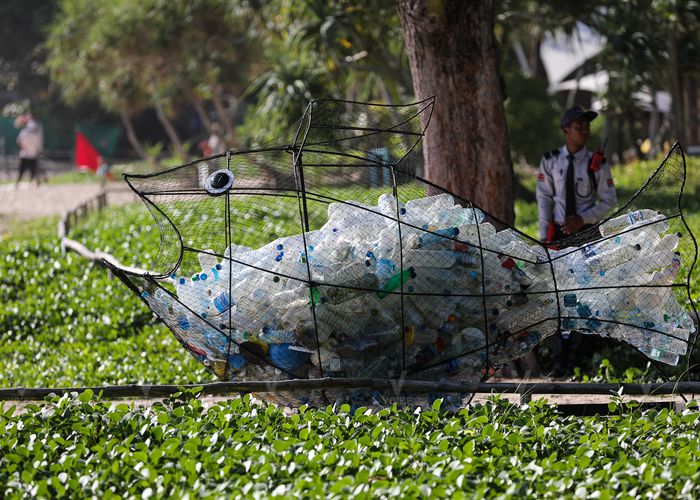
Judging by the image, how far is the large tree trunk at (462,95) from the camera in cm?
746

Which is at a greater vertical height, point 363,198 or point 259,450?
point 363,198

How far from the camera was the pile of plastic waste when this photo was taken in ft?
18.7

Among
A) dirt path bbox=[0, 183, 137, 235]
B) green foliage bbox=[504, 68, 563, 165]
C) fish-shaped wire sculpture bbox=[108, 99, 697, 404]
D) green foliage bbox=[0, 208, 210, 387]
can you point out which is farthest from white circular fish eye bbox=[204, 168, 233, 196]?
green foliage bbox=[504, 68, 563, 165]

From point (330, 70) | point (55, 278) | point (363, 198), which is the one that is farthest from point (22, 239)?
point (363, 198)

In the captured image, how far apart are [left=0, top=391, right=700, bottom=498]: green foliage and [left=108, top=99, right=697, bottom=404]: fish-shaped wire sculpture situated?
46 cm

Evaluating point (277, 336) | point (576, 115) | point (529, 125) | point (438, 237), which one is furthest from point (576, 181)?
point (529, 125)

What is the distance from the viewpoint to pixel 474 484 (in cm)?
419

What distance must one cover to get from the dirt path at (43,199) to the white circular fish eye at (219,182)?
39.3 ft

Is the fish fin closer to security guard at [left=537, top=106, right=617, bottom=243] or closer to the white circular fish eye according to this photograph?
the white circular fish eye

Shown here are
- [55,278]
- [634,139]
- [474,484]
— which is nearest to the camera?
[474,484]

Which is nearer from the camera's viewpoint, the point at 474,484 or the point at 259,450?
the point at 474,484

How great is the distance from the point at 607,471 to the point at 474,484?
0.54 metres

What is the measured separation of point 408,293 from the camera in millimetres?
5652

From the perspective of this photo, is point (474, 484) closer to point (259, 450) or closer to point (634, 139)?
point (259, 450)
